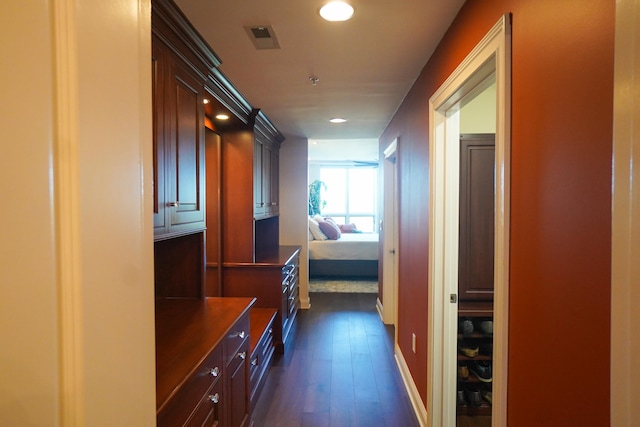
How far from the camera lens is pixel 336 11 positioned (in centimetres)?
157

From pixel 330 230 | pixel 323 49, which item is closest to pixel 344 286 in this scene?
pixel 330 230

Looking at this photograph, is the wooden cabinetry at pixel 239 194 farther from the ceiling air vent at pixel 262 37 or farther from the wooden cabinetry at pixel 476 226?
the wooden cabinetry at pixel 476 226

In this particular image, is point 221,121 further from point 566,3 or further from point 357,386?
point 566,3

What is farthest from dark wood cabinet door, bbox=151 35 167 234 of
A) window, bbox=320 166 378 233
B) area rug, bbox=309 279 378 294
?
window, bbox=320 166 378 233

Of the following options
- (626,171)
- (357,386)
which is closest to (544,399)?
(626,171)

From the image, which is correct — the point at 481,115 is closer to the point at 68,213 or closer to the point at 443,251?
the point at 443,251

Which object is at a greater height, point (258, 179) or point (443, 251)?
point (258, 179)

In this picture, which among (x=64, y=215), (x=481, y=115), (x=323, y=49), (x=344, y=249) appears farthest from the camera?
(x=344, y=249)

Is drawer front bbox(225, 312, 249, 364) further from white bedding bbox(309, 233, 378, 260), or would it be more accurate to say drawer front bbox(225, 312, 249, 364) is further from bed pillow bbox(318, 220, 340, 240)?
bed pillow bbox(318, 220, 340, 240)

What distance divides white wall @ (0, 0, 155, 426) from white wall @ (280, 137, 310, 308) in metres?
4.27

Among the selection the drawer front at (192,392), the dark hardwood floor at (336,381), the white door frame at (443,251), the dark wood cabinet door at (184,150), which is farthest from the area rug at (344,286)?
the drawer front at (192,392)

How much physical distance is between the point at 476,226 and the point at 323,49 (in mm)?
1418

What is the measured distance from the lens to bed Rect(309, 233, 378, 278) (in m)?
6.41

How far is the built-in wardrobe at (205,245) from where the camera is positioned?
142cm
